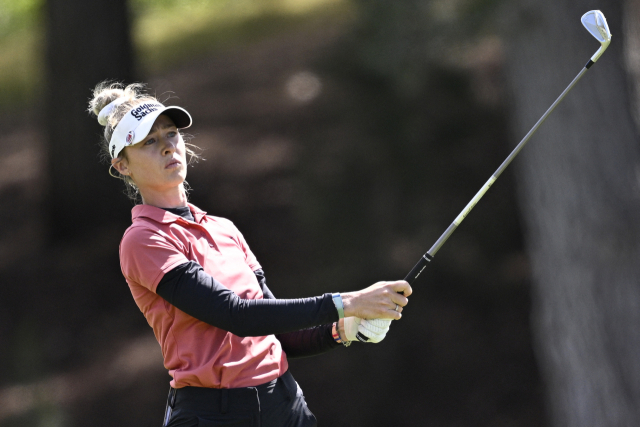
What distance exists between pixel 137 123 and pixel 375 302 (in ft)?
2.32

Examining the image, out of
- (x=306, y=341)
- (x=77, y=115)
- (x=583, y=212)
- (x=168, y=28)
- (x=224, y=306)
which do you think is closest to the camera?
(x=224, y=306)

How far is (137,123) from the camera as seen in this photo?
169 centimetres

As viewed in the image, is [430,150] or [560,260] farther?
[430,150]

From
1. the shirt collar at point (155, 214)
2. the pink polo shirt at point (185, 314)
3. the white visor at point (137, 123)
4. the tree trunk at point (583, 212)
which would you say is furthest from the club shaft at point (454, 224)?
the tree trunk at point (583, 212)

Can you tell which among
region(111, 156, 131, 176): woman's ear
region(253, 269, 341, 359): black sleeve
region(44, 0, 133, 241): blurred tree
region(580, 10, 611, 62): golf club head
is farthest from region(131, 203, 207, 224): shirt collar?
region(44, 0, 133, 241): blurred tree

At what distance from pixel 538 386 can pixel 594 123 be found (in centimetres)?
163

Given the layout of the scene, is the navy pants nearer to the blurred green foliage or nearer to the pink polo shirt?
the pink polo shirt

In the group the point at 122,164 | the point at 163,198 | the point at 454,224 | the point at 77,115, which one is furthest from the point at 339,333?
the point at 77,115

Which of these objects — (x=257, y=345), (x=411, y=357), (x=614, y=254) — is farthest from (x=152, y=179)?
(x=411, y=357)

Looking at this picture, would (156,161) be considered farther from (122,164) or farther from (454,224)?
(454,224)

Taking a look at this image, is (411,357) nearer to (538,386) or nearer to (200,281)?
(538,386)

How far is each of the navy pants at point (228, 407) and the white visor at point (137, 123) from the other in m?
0.60

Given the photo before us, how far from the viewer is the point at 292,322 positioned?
4.93 ft

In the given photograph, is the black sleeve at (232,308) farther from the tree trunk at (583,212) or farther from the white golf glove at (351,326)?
the tree trunk at (583,212)
